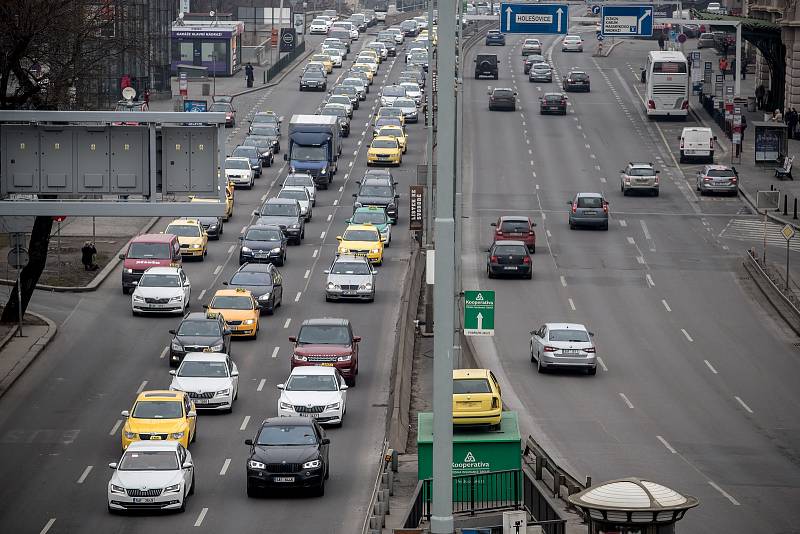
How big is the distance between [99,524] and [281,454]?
3.75 meters

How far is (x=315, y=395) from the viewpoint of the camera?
37.3m

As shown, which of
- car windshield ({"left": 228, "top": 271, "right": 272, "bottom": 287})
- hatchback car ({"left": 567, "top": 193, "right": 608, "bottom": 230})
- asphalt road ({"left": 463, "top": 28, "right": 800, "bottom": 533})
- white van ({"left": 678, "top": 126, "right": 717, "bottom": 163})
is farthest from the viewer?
white van ({"left": 678, "top": 126, "right": 717, "bottom": 163})

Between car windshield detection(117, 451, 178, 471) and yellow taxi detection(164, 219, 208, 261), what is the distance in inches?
1090

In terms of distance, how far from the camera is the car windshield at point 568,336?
4341 centimetres

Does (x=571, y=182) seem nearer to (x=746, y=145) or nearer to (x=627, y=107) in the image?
(x=746, y=145)

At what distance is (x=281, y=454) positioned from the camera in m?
31.1

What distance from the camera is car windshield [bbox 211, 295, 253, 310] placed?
46438mm

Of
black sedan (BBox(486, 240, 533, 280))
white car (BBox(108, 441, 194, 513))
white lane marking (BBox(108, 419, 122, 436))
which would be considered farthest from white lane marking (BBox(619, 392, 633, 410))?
black sedan (BBox(486, 240, 533, 280))

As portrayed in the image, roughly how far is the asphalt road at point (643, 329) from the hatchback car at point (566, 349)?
1.54ft

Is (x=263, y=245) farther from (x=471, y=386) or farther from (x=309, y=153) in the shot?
(x=471, y=386)

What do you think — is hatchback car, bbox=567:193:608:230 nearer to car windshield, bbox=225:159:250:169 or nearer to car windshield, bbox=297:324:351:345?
car windshield, bbox=225:159:250:169

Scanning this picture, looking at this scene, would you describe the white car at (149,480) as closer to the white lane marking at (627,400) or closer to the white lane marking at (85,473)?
the white lane marking at (85,473)

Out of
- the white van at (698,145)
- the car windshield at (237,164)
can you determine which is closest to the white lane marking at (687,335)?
the car windshield at (237,164)

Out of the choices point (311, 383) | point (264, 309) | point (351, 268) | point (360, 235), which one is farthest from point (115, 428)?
point (360, 235)
